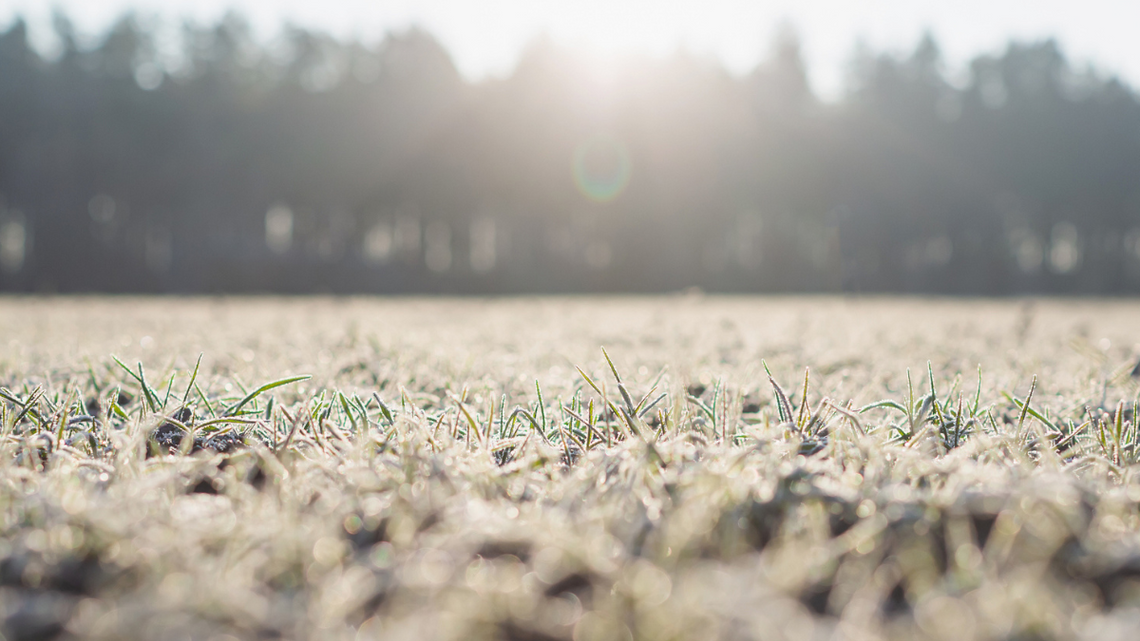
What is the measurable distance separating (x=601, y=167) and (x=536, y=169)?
2.15 meters

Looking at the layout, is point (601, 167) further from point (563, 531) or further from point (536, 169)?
point (563, 531)

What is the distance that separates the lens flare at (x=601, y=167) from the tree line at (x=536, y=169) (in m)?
0.07

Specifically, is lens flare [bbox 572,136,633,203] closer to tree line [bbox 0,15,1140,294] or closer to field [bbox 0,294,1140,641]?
tree line [bbox 0,15,1140,294]

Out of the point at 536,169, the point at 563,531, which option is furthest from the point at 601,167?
the point at 563,531

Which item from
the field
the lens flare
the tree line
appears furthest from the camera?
the lens flare

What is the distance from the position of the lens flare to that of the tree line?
0.07m

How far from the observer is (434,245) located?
2619cm

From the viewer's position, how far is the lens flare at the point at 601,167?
23.3 m

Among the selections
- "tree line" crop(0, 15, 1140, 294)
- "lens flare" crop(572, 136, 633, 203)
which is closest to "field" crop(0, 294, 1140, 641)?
"tree line" crop(0, 15, 1140, 294)

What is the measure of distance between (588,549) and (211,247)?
25546 millimetres

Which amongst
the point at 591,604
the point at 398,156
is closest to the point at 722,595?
the point at 591,604

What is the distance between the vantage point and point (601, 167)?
23672mm

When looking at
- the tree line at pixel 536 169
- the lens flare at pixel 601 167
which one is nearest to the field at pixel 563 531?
the tree line at pixel 536 169

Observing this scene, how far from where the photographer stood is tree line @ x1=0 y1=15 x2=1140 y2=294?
862 inches
